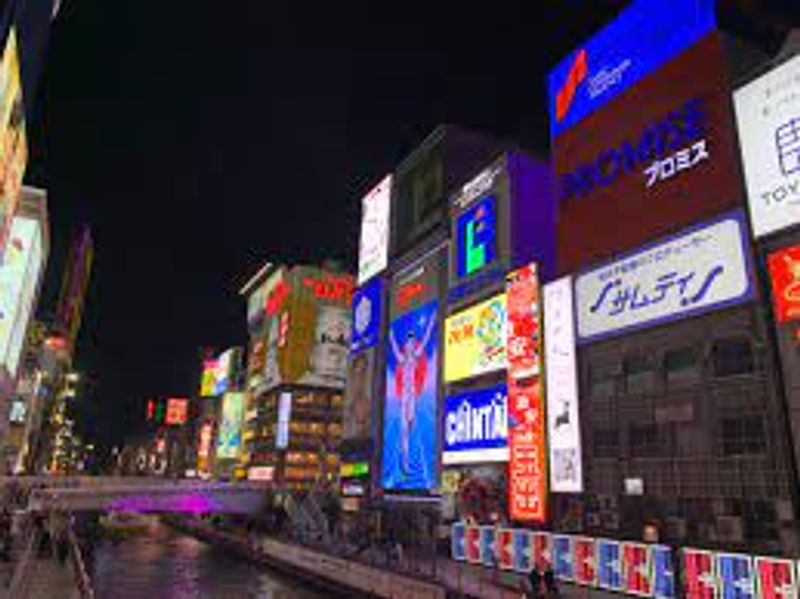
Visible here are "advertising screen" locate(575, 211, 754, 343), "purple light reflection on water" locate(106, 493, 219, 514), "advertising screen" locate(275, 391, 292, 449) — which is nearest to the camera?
"advertising screen" locate(575, 211, 754, 343)

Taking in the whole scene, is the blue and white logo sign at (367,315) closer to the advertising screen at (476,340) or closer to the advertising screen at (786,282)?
the advertising screen at (476,340)

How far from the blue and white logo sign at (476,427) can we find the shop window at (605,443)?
974 cm

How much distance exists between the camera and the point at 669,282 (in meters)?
34.2

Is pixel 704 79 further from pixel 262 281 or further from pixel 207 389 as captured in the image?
pixel 207 389

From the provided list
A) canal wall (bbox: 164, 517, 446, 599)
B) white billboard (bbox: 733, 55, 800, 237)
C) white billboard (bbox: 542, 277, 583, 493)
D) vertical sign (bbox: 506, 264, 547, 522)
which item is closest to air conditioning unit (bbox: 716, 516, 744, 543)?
white billboard (bbox: 542, 277, 583, 493)

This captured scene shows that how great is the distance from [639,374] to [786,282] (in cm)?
919

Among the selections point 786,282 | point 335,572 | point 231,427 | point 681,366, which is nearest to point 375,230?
point 335,572

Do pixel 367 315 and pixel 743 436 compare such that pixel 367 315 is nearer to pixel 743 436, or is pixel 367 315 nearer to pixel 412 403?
pixel 412 403

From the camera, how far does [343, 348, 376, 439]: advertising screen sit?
74000 mm

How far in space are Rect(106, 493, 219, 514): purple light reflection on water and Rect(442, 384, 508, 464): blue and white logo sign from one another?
29524 millimetres

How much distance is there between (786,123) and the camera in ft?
97.7

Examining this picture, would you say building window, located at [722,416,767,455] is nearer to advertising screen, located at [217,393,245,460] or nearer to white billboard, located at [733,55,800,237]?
white billboard, located at [733,55,800,237]

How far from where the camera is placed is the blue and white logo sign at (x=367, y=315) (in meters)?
75.1

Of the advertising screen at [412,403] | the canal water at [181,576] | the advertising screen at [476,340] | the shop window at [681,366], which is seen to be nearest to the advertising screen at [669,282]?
the shop window at [681,366]
